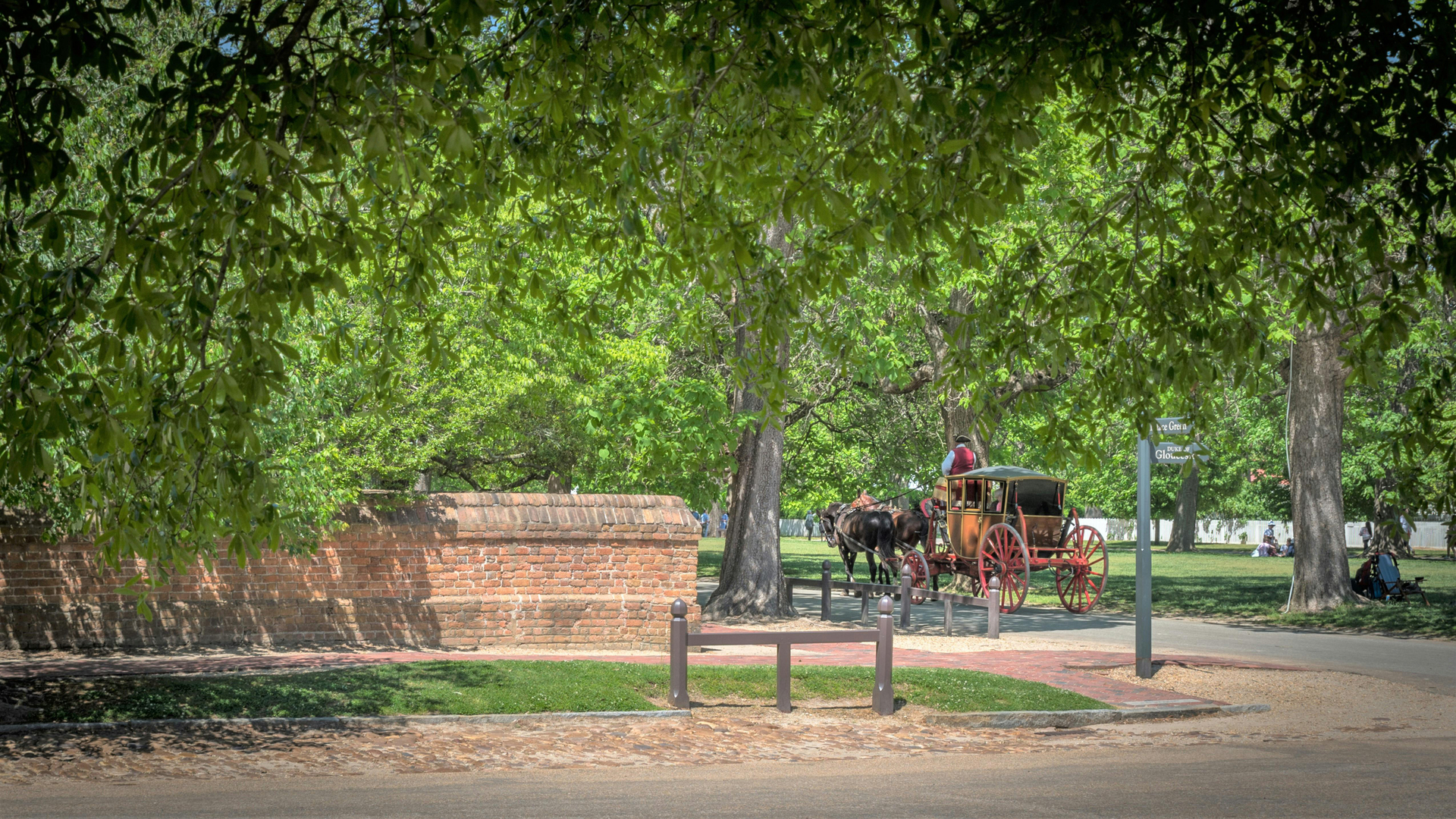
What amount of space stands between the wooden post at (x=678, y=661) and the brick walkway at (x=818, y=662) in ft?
8.44

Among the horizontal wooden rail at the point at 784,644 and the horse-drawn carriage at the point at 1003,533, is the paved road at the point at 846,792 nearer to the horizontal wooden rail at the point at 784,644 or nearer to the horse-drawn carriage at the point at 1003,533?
the horizontal wooden rail at the point at 784,644

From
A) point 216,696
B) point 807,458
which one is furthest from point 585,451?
point 216,696

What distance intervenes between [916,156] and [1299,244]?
2.40 m

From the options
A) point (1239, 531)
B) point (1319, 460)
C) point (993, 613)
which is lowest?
point (993, 613)

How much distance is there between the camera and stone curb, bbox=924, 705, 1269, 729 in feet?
39.8

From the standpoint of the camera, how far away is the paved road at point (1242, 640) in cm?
1670

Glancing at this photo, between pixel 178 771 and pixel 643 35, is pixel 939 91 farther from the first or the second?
pixel 178 771

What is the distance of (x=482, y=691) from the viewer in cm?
1203

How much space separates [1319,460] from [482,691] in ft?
59.7

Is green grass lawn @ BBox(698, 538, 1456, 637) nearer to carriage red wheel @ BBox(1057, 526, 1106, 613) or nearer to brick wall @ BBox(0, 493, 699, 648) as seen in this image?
carriage red wheel @ BBox(1057, 526, 1106, 613)

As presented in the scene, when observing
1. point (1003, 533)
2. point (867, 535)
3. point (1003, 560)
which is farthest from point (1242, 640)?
point (867, 535)

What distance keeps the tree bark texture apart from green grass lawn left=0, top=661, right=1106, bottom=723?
7.63m

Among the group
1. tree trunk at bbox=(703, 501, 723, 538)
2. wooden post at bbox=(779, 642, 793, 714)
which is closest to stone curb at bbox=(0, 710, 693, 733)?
wooden post at bbox=(779, 642, 793, 714)

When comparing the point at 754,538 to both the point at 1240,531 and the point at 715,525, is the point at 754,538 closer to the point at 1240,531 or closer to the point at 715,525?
the point at 1240,531
